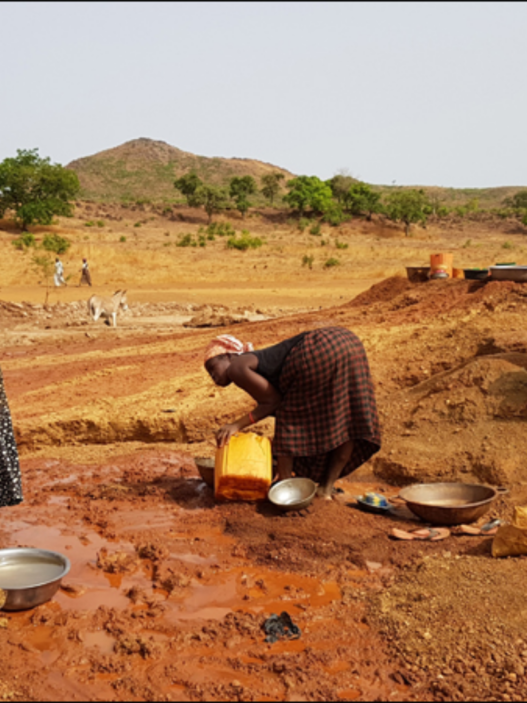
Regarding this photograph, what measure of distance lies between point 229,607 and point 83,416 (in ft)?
15.4

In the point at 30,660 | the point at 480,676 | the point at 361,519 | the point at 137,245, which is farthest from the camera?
the point at 137,245

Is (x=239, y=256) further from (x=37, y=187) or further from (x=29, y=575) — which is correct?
(x=29, y=575)

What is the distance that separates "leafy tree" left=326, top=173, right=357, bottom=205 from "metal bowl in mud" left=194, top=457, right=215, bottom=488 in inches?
2175

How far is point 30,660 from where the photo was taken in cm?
370

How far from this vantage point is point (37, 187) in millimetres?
46188

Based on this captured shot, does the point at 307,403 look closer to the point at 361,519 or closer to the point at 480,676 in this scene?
the point at 361,519

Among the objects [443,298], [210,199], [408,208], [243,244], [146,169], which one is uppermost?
[146,169]

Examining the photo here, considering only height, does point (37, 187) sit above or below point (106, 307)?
above

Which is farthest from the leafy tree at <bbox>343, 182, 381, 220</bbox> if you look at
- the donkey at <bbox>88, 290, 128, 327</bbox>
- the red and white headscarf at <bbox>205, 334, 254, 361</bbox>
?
the red and white headscarf at <bbox>205, 334, 254, 361</bbox>

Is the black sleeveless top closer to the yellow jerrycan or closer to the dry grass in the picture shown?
the yellow jerrycan

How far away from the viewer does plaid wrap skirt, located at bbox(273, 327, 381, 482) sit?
17.5 feet

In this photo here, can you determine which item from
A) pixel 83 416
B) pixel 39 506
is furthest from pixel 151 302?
pixel 39 506

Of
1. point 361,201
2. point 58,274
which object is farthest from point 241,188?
point 58,274

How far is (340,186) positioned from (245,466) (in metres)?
57.9
